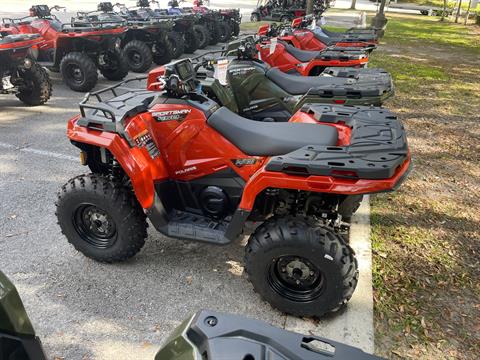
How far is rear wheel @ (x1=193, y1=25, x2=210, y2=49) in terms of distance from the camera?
40.4 feet

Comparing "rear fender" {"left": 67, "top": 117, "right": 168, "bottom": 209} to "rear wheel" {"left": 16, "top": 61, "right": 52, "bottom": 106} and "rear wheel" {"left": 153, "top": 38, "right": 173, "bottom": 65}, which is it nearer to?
"rear wheel" {"left": 16, "top": 61, "right": 52, "bottom": 106}

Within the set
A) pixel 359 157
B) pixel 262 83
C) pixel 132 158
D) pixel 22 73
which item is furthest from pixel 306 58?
pixel 359 157

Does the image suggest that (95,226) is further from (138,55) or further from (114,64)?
(138,55)

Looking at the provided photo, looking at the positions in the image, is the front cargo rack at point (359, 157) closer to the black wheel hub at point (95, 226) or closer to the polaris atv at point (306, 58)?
the black wheel hub at point (95, 226)

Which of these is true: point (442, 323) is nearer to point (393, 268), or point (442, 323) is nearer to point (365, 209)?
point (393, 268)

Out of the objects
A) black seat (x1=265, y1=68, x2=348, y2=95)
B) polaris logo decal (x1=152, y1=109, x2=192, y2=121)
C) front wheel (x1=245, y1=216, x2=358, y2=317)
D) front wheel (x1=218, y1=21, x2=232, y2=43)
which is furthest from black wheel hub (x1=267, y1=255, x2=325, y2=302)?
front wheel (x1=218, y1=21, x2=232, y2=43)

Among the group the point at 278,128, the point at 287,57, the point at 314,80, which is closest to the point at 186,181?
the point at 278,128

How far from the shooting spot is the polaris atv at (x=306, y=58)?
255 inches

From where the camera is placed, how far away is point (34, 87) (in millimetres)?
6941

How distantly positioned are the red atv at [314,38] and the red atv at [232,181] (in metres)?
5.00

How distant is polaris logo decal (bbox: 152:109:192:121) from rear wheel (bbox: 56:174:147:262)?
57 centimetres

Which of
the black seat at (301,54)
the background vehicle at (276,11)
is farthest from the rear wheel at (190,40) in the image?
the background vehicle at (276,11)

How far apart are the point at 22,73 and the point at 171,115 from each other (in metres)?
5.01

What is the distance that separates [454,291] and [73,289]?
2702mm
